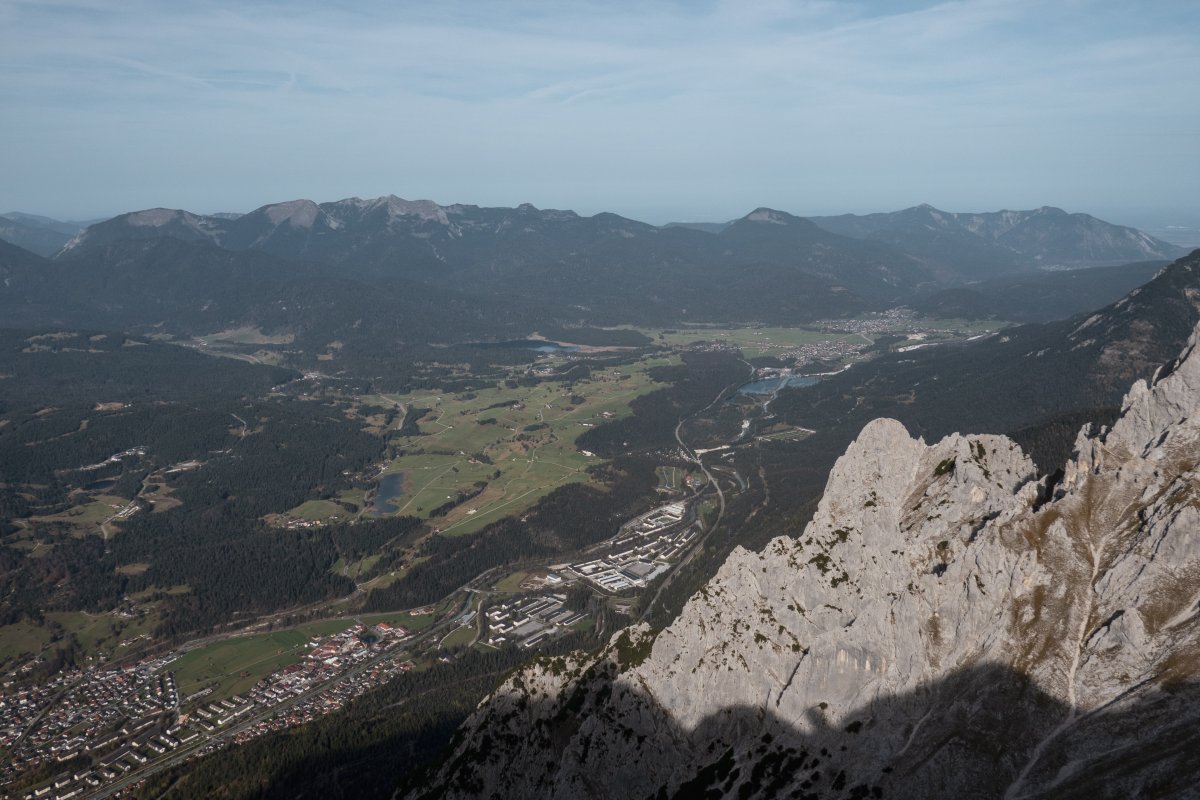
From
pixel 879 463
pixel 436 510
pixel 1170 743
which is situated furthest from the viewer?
pixel 436 510

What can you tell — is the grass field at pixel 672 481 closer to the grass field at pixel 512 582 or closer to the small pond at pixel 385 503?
the grass field at pixel 512 582

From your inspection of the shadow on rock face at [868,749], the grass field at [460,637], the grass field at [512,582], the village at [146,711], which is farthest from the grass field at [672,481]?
the shadow on rock face at [868,749]

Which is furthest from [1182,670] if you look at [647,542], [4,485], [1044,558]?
[4,485]

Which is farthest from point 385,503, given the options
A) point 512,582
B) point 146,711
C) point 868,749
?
point 868,749

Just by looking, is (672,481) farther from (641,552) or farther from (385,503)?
(385,503)

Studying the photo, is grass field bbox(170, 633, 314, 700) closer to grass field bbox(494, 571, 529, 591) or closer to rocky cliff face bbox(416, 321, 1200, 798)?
grass field bbox(494, 571, 529, 591)

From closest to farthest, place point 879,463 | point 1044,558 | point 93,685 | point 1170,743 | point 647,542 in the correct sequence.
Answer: point 1170,743 < point 1044,558 < point 879,463 < point 93,685 < point 647,542

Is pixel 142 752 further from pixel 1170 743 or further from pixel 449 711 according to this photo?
pixel 1170 743

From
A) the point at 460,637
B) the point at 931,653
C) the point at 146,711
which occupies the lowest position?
the point at 146,711
